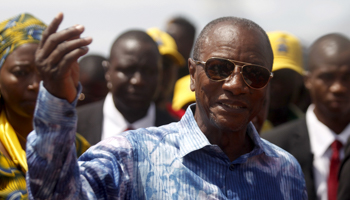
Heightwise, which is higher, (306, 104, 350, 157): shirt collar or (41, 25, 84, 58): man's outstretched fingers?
(41, 25, 84, 58): man's outstretched fingers

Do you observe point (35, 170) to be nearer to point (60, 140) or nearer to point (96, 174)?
point (60, 140)

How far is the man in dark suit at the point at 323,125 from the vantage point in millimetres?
4191

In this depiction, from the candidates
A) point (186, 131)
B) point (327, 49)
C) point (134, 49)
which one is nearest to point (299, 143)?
point (327, 49)

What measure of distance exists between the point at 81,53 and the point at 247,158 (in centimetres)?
108

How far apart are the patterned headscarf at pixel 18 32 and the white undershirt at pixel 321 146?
8.03ft

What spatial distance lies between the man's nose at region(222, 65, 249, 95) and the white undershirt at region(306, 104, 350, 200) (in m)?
2.04

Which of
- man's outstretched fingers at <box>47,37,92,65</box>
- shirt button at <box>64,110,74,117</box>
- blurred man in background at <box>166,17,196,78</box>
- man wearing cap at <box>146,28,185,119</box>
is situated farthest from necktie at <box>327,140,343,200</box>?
blurred man in background at <box>166,17,196,78</box>

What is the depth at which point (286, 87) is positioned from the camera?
5.41 meters

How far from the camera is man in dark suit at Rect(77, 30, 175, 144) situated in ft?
15.8

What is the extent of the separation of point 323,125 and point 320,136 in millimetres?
141

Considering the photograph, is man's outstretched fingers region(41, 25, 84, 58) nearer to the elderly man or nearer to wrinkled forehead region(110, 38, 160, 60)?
the elderly man

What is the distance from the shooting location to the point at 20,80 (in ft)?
11.0

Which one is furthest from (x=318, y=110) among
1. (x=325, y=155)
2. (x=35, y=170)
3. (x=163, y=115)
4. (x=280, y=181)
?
(x=35, y=170)

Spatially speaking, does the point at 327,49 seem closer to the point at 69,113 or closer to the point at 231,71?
the point at 231,71
